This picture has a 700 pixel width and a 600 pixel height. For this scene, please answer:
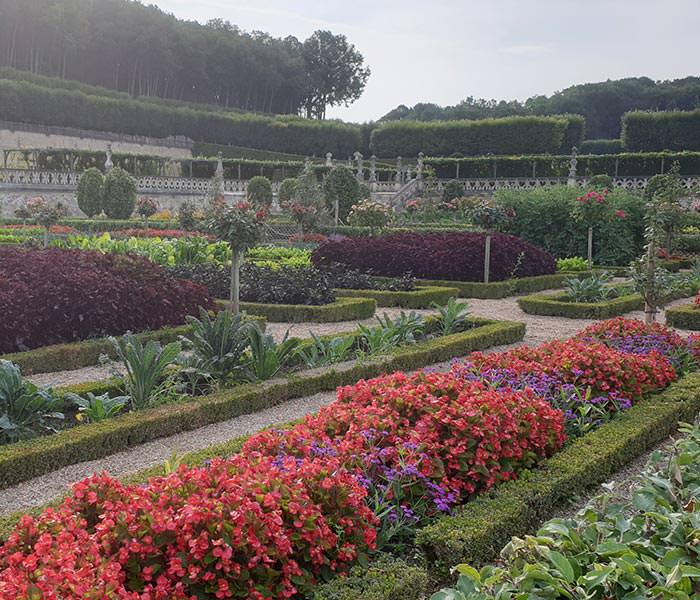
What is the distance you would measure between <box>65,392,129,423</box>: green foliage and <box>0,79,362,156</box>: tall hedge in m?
49.2

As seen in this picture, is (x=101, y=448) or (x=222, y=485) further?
(x=101, y=448)

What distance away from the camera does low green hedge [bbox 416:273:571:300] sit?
13.9 meters

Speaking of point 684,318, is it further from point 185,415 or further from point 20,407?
point 20,407

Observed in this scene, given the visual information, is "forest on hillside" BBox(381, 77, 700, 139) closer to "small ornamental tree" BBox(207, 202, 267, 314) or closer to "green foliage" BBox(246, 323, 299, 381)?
"small ornamental tree" BBox(207, 202, 267, 314)

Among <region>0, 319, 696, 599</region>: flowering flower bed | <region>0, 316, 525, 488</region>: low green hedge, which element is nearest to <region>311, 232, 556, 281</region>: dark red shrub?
<region>0, 316, 525, 488</region>: low green hedge

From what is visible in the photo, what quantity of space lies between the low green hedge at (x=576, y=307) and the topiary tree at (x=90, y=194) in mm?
23454

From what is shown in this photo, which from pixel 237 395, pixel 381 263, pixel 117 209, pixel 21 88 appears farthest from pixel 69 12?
pixel 237 395

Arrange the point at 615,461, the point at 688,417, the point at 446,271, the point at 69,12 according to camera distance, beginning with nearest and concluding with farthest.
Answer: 1. the point at 615,461
2. the point at 688,417
3. the point at 446,271
4. the point at 69,12

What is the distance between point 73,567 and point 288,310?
8.34 metres

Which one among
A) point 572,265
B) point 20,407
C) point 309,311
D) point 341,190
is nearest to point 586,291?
point 309,311

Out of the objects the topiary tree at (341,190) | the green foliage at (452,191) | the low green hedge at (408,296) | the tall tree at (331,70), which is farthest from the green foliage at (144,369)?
the tall tree at (331,70)

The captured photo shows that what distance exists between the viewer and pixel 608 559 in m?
2.78

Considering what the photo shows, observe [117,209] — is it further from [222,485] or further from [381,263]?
[222,485]

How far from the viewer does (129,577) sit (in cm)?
279
